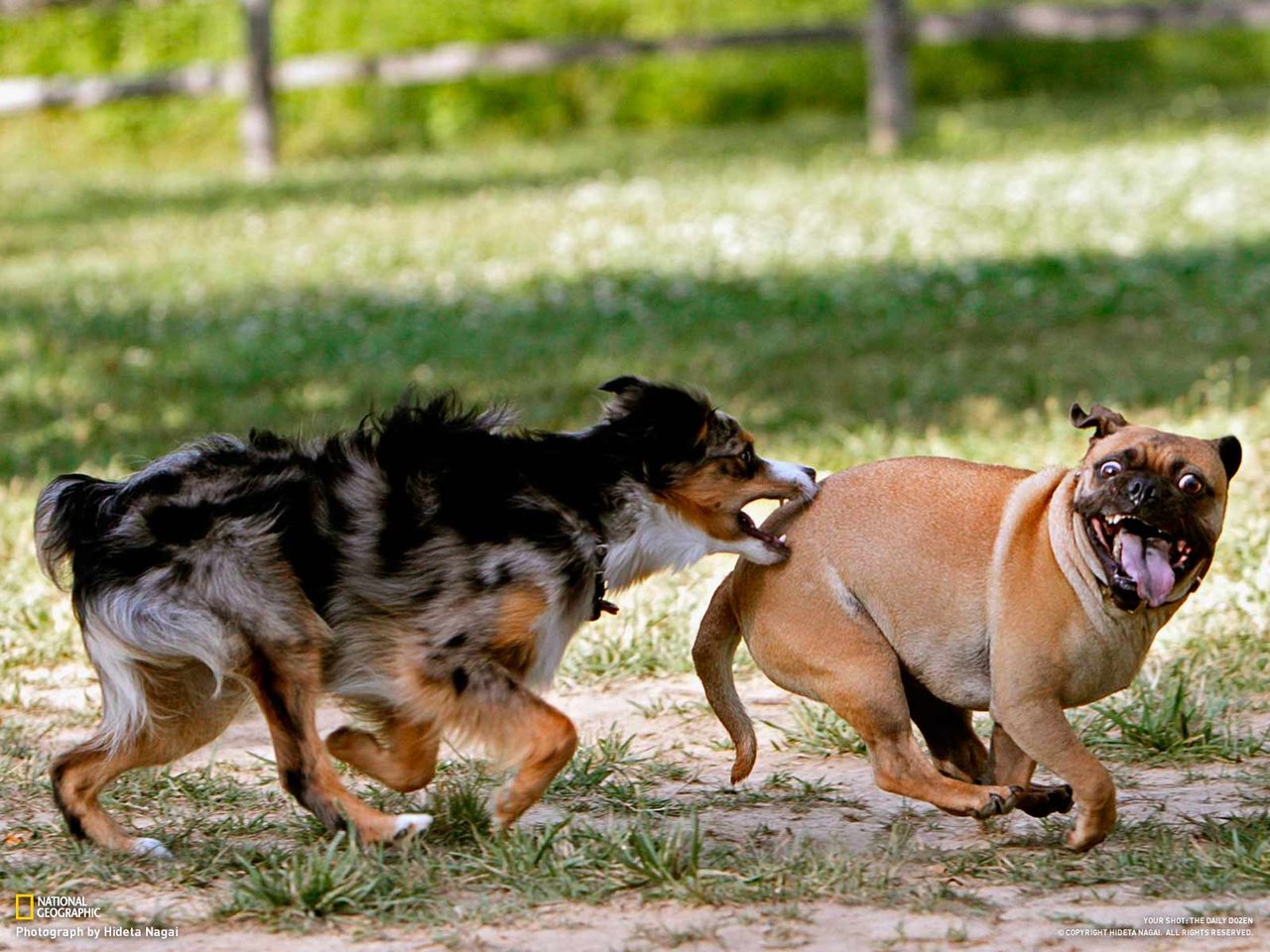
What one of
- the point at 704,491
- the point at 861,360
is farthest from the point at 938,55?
the point at 704,491

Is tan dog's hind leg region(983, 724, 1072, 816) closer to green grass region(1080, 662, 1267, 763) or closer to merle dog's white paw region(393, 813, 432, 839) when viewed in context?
green grass region(1080, 662, 1267, 763)

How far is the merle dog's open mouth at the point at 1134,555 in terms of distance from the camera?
4.27 metres

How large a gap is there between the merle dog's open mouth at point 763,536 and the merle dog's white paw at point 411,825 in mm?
1083

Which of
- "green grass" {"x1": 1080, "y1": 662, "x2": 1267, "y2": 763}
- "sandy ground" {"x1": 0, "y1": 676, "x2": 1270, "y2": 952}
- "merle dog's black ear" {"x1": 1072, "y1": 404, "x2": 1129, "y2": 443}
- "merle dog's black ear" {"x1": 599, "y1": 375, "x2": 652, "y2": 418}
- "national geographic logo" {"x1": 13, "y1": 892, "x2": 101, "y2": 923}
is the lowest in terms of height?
"green grass" {"x1": 1080, "y1": 662, "x2": 1267, "y2": 763}

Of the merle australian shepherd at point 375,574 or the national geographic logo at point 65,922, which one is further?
the merle australian shepherd at point 375,574

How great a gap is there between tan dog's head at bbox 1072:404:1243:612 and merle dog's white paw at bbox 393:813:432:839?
1.74 m

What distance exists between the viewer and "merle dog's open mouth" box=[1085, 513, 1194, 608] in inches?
168

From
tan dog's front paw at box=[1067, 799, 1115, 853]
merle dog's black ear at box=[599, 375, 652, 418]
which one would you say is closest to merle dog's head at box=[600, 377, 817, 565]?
merle dog's black ear at box=[599, 375, 652, 418]

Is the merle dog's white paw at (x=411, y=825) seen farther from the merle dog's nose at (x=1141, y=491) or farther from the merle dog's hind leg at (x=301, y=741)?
the merle dog's nose at (x=1141, y=491)

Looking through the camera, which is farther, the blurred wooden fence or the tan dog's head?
the blurred wooden fence

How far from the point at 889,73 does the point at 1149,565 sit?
603 inches

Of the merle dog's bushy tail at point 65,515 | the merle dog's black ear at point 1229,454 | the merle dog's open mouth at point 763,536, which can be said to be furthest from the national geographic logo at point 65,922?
the merle dog's black ear at point 1229,454

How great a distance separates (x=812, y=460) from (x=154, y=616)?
164 inches

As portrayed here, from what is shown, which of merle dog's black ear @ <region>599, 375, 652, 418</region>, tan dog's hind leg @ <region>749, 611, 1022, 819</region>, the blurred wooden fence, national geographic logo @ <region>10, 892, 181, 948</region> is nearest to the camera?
national geographic logo @ <region>10, 892, 181, 948</region>
